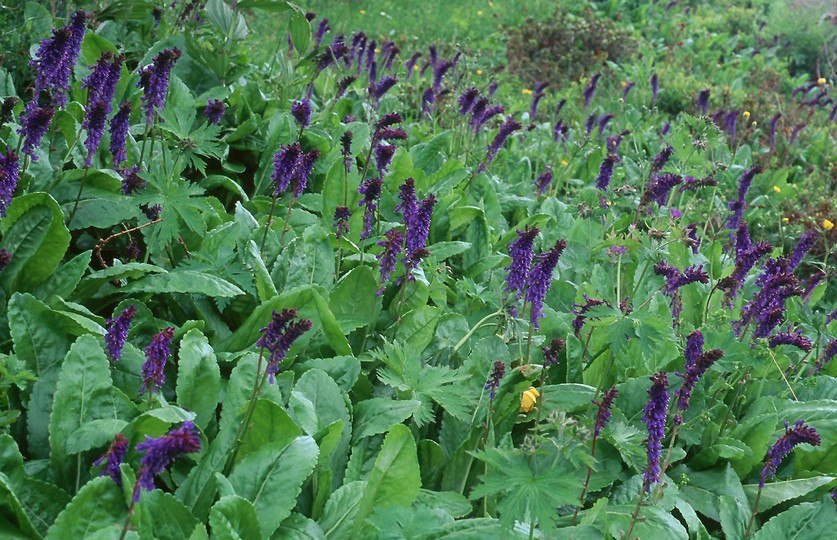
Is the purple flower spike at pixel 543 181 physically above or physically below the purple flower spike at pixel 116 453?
below

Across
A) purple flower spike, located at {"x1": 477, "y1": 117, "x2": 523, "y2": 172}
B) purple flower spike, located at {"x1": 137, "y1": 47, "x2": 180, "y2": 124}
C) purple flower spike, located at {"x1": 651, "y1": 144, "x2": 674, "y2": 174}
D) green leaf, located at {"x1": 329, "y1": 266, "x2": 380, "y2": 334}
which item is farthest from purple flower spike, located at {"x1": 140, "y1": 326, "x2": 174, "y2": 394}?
purple flower spike, located at {"x1": 477, "y1": 117, "x2": 523, "y2": 172}

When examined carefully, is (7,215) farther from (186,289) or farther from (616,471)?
(616,471)

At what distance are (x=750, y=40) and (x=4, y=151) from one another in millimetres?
11441

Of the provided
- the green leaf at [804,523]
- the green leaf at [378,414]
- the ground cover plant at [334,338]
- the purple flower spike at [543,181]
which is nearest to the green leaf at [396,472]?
the ground cover plant at [334,338]

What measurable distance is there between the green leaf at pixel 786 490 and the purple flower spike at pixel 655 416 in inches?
35.3

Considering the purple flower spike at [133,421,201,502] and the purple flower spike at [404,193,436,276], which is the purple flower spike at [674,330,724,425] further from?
the purple flower spike at [133,421,201,502]

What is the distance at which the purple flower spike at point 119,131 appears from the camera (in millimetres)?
2836

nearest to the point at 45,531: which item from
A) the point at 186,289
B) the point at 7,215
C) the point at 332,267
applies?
the point at 186,289

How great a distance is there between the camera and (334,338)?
2.85 m

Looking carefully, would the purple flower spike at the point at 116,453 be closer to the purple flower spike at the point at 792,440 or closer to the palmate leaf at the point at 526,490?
the palmate leaf at the point at 526,490

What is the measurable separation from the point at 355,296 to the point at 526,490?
4.12ft

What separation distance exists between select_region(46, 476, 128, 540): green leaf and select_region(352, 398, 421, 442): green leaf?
2.65 feet

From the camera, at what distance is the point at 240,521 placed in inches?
82.3

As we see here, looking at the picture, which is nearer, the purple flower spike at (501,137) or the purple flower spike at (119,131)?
the purple flower spike at (119,131)
